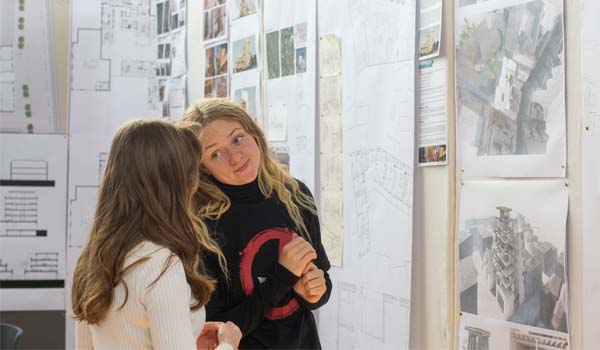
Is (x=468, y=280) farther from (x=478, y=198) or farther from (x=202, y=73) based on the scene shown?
(x=202, y=73)

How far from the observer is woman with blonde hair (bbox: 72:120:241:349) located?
1416 millimetres

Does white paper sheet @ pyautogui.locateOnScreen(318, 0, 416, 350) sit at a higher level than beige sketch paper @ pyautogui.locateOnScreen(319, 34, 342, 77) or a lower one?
lower

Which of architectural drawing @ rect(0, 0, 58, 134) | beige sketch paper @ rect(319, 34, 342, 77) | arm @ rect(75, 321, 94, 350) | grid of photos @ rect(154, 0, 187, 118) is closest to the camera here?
arm @ rect(75, 321, 94, 350)

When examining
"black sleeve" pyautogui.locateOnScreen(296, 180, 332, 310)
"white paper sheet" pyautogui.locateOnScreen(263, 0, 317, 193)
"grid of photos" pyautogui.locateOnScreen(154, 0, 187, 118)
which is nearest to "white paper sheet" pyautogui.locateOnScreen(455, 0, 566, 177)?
"black sleeve" pyautogui.locateOnScreen(296, 180, 332, 310)

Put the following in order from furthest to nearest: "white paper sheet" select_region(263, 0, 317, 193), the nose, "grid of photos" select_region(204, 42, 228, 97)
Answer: "grid of photos" select_region(204, 42, 228, 97), "white paper sheet" select_region(263, 0, 317, 193), the nose

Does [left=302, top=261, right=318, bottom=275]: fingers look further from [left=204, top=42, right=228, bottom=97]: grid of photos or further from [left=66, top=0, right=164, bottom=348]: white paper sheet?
[left=66, top=0, right=164, bottom=348]: white paper sheet

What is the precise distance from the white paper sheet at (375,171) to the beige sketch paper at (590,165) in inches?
26.0

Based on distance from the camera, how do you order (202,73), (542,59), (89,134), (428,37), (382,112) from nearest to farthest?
(542,59) → (428,37) → (382,112) → (202,73) → (89,134)

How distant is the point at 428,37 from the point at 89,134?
8.91ft

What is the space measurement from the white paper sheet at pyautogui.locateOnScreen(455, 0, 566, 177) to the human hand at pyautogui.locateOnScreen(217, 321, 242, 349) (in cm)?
88

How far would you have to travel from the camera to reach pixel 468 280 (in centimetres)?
229

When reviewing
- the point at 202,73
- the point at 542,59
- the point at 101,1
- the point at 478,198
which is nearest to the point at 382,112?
the point at 478,198

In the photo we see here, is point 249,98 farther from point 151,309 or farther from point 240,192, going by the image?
point 151,309

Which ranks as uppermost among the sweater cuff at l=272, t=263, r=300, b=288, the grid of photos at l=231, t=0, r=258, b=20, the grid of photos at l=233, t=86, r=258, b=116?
the grid of photos at l=231, t=0, r=258, b=20
